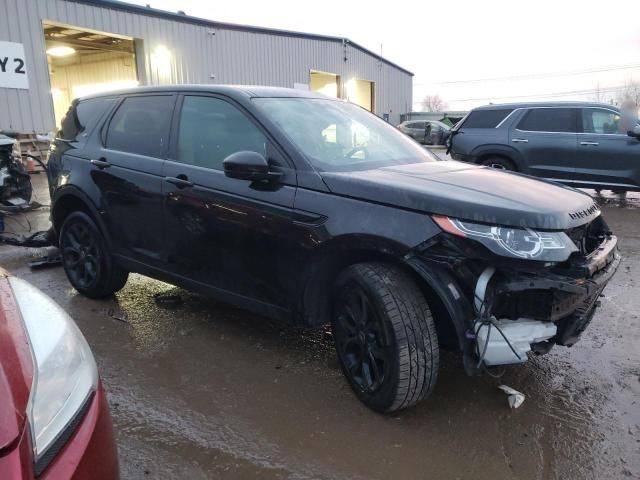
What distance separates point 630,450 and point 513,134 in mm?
7474

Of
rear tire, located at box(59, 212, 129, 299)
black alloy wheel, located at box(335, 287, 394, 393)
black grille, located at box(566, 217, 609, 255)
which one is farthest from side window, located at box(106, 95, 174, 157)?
black grille, located at box(566, 217, 609, 255)

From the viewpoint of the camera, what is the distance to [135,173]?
3836 millimetres

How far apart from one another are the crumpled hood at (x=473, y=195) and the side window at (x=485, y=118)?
668cm

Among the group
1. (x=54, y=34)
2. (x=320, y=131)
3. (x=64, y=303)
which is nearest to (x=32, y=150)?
(x=54, y=34)

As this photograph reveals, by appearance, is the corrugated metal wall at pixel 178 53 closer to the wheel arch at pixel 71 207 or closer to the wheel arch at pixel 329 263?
the wheel arch at pixel 71 207

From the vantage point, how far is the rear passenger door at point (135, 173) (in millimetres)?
3752

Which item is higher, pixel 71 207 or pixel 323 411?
pixel 71 207

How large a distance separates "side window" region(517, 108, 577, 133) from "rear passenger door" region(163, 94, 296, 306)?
7.15 meters

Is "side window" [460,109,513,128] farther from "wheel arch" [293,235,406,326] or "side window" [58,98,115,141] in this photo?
"wheel arch" [293,235,406,326]

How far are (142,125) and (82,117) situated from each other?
931 millimetres

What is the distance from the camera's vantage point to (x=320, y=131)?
11.1 feet

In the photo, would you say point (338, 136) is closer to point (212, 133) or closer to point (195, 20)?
point (212, 133)

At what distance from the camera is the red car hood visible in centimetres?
125

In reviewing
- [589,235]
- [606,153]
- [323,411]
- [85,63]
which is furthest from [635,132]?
[85,63]
